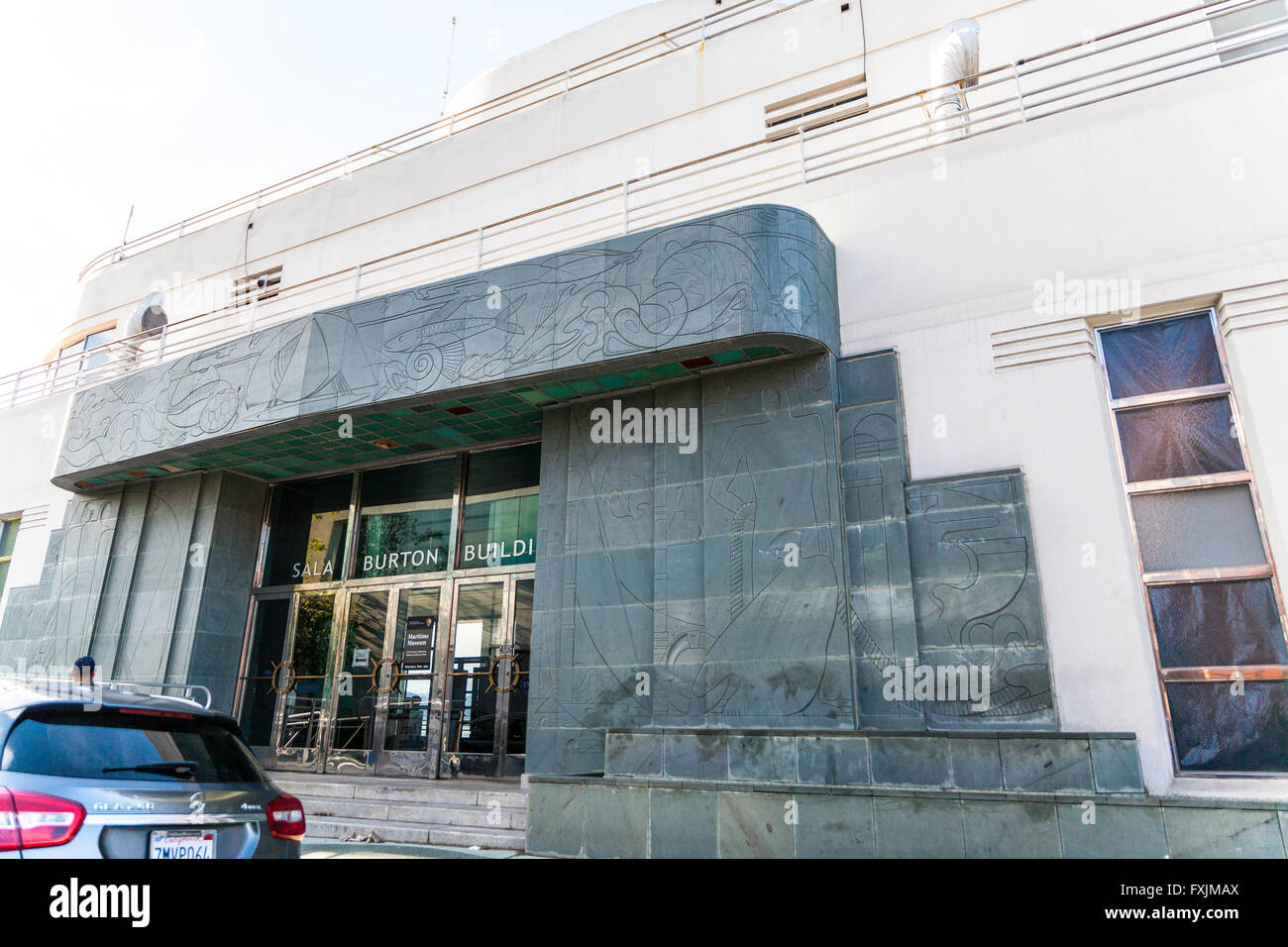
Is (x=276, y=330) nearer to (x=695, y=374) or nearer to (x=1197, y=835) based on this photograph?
(x=695, y=374)

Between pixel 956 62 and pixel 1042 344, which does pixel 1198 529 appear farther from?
pixel 956 62

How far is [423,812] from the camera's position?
8133 mm

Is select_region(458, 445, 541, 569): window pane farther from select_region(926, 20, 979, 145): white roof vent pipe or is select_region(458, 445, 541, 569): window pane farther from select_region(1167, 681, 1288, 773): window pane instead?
select_region(1167, 681, 1288, 773): window pane

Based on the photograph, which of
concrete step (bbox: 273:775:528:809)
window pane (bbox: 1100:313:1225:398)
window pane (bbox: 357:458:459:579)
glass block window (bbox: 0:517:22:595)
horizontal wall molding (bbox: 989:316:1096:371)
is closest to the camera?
window pane (bbox: 1100:313:1225:398)

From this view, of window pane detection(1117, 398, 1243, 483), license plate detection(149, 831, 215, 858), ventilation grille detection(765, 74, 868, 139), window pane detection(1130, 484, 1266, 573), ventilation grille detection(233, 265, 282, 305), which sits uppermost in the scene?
ventilation grille detection(765, 74, 868, 139)

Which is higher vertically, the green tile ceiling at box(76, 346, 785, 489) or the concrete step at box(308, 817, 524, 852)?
the green tile ceiling at box(76, 346, 785, 489)

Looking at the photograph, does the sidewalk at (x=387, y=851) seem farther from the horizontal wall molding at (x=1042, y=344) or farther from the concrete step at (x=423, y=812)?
the horizontal wall molding at (x=1042, y=344)

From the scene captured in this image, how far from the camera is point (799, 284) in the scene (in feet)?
26.2

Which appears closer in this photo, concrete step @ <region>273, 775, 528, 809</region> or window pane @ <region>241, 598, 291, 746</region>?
concrete step @ <region>273, 775, 528, 809</region>

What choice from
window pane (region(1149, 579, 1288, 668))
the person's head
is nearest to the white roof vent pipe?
window pane (region(1149, 579, 1288, 668))

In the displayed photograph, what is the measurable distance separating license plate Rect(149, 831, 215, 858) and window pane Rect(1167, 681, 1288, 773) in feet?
23.6

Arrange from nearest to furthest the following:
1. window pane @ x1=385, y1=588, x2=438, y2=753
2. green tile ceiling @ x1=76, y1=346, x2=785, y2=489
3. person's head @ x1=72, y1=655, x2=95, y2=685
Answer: person's head @ x1=72, y1=655, x2=95, y2=685, green tile ceiling @ x1=76, y1=346, x2=785, y2=489, window pane @ x1=385, y1=588, x2=438, y2=753

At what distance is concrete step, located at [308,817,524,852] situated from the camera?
7.47 metres

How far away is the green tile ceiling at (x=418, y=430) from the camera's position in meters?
8.73
